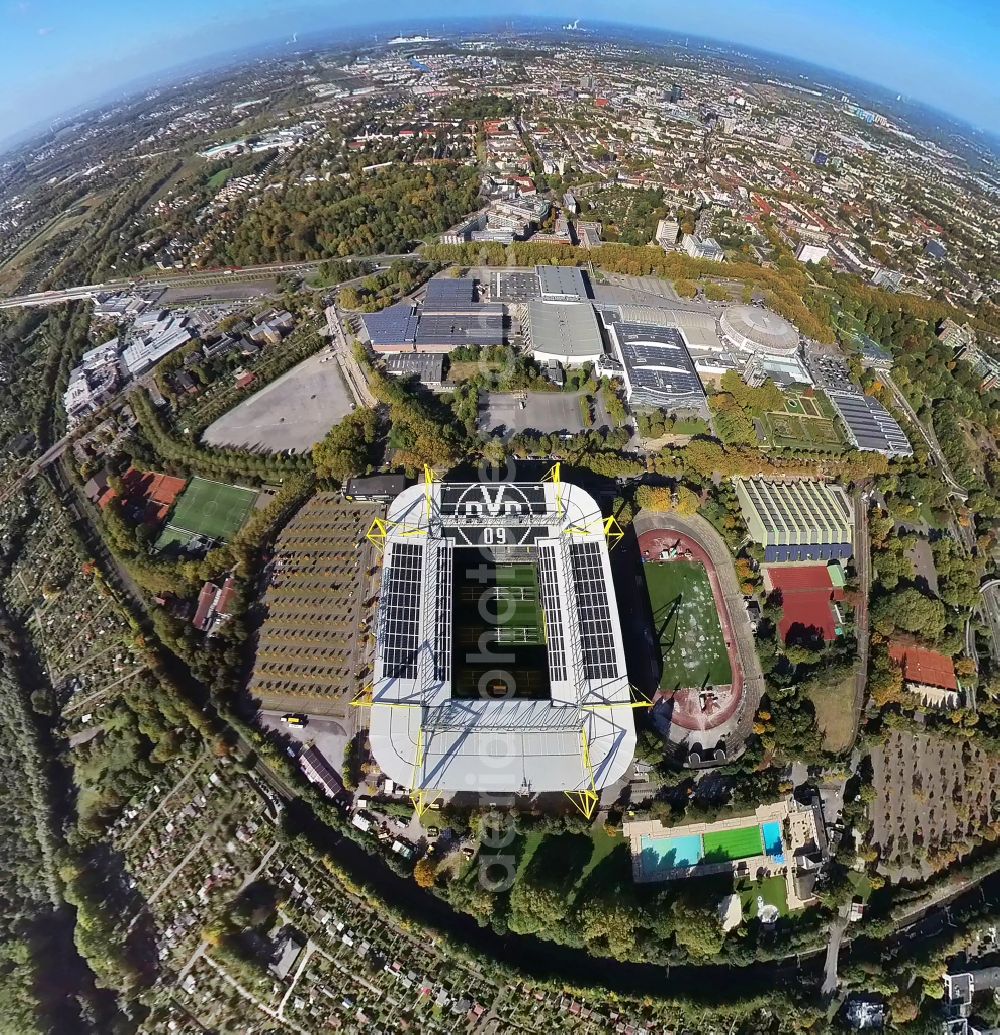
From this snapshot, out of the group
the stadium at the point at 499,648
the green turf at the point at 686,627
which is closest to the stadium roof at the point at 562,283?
the stadium at the point at 499,648

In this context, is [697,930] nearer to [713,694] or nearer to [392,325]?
[713,694]

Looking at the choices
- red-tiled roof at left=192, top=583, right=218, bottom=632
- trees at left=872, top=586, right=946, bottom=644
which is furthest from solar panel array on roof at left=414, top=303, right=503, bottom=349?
trees at left=872, top=586, right=946, bottom=644

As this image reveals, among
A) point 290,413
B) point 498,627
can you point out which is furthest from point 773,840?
point 290,413

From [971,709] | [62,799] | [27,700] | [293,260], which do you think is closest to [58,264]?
[293,260]

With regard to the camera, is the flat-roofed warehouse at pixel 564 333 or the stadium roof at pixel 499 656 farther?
the flat-roofed warehouse at pixel 564 333

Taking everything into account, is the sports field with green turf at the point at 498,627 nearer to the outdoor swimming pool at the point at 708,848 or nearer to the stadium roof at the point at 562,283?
the outdoor swimming pool at the point at 708,848

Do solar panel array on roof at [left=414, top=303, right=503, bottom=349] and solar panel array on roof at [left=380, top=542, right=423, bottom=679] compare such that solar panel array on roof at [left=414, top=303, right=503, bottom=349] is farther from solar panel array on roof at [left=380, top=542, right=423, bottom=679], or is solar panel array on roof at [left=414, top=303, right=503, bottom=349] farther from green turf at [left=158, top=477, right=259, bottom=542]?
solar panel array on roof at [left=380, top=542, right=423, bottom=679]
